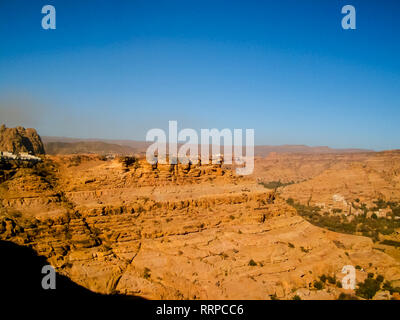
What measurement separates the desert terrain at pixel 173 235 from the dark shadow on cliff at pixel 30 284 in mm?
345

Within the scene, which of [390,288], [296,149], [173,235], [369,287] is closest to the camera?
[173,235]

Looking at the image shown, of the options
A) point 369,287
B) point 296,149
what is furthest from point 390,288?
point 296,149

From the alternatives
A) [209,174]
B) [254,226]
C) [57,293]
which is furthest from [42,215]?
[254,226]

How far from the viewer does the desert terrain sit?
14.4 m

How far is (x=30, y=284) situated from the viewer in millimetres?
12781

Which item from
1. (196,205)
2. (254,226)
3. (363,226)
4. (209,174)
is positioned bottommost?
(363,226)

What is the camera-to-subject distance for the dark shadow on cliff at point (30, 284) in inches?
488

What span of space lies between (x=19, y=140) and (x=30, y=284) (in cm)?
3725

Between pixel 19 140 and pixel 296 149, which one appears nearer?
pixel 19 140

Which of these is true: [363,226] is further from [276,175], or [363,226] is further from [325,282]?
[276,175]

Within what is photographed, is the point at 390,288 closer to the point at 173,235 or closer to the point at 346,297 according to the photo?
the point at 346,297

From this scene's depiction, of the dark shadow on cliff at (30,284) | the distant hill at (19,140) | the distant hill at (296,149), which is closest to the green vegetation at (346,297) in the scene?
the dark shadow on cliff at (30,284)

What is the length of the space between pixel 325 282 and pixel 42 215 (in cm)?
1687
